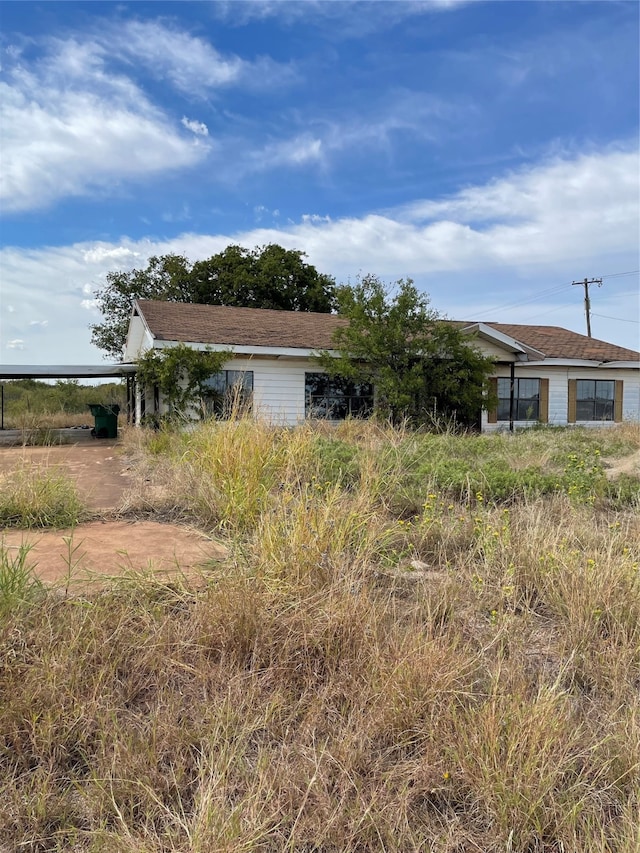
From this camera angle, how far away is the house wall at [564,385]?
1867cm

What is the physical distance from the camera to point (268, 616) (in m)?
2.70

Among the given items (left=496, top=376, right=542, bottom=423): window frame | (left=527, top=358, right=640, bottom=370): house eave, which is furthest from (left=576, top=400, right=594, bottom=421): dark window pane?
(left=496, top=376, right=542, bottom=423): window frame

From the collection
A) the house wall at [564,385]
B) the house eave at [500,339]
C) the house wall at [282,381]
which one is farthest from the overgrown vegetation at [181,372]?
the house wall at [564,385]

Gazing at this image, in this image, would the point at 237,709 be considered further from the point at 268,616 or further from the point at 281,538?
the point at 281,538

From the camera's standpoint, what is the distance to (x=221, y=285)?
30.2m

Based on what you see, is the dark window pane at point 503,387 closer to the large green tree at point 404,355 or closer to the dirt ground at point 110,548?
the large green tree at point 404,355

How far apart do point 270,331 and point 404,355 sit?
4.37 m

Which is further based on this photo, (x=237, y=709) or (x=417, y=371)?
(x=417, y=371)

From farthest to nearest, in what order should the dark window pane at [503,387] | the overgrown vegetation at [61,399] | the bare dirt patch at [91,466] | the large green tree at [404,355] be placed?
the overgrown vegetation at [61,399] < the dark window pane at [503,387] < the large green tree at [404,355] < the bare dirt patch at [91,466]

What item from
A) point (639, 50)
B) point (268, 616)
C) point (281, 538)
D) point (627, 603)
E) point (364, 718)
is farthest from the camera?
point (639, 50)

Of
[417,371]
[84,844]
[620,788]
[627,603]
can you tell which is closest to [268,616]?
[84,844]

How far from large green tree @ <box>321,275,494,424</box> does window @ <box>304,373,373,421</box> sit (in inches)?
35.6

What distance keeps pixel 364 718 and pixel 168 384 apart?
12.5m

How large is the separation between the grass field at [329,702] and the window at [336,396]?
1236 centimetres
